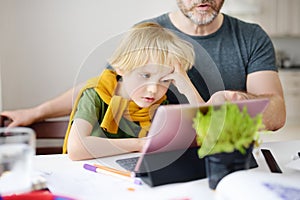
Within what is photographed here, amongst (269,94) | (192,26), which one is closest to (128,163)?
(269,94)

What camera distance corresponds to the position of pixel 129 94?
113 cm

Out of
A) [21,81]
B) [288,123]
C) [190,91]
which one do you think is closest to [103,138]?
[190,91]

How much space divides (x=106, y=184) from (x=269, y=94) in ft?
2.71

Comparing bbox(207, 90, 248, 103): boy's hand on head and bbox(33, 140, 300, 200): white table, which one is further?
bbox(207, 90, 248, 103): boy's hand on head

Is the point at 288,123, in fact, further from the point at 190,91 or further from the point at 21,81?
the point at 190,91

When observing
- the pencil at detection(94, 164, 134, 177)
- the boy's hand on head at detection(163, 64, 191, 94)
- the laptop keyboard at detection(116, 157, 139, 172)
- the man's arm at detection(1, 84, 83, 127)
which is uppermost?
the boy's hand on head at detection(163, 64, 191, 94)

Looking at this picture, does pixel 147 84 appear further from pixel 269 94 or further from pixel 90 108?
pixel 269 94

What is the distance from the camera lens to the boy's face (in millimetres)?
1079

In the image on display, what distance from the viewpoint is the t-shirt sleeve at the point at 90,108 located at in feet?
3.84

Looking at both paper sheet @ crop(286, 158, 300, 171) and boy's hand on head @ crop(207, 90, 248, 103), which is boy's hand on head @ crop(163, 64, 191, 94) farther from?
paper sheet @ crop(286, 158, 300, 171)

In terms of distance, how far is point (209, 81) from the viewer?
1.27 metres

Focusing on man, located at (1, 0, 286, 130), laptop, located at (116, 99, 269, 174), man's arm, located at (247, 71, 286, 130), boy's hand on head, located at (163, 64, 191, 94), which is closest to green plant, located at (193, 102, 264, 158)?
laptop, located at (116, 99, 269, 174)

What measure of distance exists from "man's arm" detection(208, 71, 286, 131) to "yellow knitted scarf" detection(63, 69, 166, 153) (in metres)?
0.22

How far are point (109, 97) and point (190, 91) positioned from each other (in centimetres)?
23
